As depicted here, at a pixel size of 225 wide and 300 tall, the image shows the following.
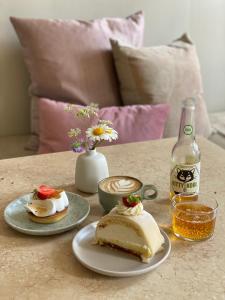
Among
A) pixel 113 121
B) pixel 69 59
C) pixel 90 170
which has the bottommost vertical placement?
pixel 113 121

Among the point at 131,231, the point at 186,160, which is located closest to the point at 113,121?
the point at 186,160

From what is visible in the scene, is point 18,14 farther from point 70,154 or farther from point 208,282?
point 208,282

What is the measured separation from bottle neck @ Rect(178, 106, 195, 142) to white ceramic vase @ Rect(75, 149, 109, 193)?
241mm

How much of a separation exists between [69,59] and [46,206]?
42.8 inches

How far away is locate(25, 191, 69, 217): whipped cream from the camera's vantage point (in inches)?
45.5

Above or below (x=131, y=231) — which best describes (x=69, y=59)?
above

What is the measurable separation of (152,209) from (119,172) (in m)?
0.25

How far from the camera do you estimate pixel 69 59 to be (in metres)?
2.10

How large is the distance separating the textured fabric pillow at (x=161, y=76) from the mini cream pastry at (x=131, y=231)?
1156 millimetres

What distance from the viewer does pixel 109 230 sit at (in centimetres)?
106

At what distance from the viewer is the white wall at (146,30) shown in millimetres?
2230

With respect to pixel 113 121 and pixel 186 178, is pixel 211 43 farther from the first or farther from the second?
pixel 186 178

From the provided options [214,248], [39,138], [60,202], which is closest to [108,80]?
[39,138]

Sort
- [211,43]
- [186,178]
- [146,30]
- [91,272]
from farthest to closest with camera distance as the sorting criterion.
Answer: [211,43]
[146,30]
[186,178]
[91,272]
